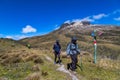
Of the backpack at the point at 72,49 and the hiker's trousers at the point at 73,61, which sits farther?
the hiker's trousers at the point at 73,61

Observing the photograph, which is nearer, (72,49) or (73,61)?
(72,49)

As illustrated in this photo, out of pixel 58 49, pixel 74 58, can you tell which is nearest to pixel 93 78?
pixel 74 58

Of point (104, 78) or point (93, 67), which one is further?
point (93, 67)

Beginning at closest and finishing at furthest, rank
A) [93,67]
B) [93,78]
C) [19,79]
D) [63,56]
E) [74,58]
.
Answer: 1. [19,79]
2. [93,78]
3. [74,58]
4. [93,67]
5. [63,56]

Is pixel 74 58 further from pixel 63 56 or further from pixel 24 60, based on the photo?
pixel 63 56

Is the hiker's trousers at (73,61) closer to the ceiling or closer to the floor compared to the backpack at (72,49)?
closer to the floor

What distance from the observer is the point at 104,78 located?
54.5 ft

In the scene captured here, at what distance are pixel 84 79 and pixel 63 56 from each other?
40.0 feet

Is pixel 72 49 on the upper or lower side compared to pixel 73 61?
upper

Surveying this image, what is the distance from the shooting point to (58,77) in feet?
49.1

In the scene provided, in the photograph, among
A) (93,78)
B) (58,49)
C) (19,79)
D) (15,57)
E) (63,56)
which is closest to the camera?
(19,79)

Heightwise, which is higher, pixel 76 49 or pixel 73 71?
pixel 76 49

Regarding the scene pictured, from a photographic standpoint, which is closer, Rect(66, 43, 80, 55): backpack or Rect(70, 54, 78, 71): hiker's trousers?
Rect(66, 43, 80, 55): backpack

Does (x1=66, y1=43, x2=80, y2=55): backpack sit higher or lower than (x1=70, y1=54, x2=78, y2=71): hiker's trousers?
higher
